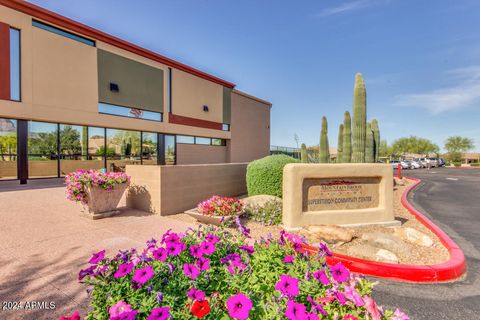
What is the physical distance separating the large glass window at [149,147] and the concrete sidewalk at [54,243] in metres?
9.59

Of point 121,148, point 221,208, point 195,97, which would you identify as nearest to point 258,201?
point 221,208

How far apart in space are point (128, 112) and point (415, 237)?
16.5 m

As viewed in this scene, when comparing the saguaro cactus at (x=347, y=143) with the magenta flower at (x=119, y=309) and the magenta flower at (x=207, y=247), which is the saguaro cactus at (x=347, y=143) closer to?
the magenta flower at (x=207, y=247)

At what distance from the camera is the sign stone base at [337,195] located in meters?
5.83

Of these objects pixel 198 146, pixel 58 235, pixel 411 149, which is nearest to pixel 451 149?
pixel 411 149

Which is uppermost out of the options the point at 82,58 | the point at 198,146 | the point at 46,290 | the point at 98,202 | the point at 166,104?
the point at 82,58

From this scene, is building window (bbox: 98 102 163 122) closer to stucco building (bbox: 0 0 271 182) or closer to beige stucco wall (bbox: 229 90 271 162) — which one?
stucco building (bbox: 0 0 271 182)

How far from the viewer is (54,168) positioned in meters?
13.2

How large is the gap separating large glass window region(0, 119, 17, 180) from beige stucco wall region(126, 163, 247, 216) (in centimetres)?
861

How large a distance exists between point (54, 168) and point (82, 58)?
→ 642 centimetres

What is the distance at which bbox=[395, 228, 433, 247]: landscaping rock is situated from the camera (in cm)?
500

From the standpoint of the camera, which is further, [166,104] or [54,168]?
[166,104]

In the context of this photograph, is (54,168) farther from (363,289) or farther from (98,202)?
(363,289)

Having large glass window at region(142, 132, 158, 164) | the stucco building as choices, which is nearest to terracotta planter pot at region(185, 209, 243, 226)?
the stucco building
